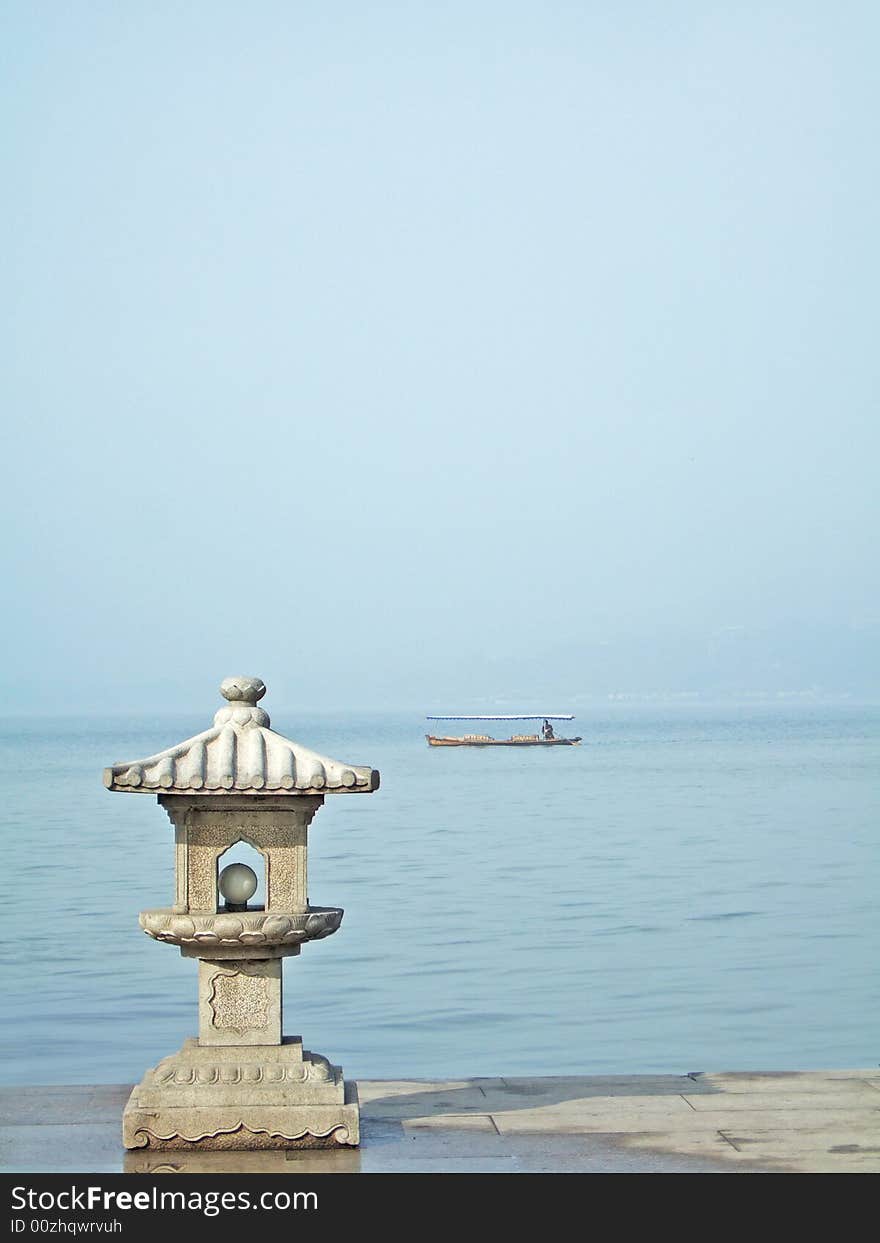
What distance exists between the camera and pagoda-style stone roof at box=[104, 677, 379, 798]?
667 cm

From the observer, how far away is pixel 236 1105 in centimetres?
671

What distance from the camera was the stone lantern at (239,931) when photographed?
6.68 meters

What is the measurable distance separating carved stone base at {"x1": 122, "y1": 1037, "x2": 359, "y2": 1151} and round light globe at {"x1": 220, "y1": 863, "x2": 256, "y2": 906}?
612 mm

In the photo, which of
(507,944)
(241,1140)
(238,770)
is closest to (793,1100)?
(241,1140)

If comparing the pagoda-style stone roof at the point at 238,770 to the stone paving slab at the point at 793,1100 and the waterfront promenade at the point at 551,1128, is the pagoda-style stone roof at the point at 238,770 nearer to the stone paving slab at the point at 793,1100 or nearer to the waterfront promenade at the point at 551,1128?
the waterfront promenade at the point at 551,1128

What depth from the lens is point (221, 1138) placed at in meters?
6.66

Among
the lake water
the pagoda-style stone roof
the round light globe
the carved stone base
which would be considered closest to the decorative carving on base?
the carved stone base

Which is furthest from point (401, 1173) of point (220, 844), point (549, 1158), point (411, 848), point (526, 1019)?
point (411, 848)

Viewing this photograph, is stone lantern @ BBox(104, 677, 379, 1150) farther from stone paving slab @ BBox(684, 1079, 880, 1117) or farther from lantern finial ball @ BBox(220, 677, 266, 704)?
stone paving slab @ BBox(684, 1079, 880, 1117)

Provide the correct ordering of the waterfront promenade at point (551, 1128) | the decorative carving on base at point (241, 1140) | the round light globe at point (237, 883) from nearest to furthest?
the waterfront promenade at point (551, 1128)
the decorative carving on base at point (241, 1140)
the round light globe at point (237, 883)

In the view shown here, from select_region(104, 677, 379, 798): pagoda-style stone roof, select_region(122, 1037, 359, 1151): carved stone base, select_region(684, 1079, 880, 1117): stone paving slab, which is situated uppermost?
select_region(104, 677, 379, 798): pagoda-style stone roof

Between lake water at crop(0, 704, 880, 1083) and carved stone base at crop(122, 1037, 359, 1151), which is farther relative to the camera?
lake water at crop(0, 704, 880, 1083)

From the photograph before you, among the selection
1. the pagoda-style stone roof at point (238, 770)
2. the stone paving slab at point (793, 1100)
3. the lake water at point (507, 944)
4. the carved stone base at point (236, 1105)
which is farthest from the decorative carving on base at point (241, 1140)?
the lake water at point (507, 944)
